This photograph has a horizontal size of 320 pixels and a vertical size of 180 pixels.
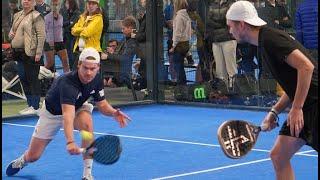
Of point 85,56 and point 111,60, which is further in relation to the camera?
point 111,60

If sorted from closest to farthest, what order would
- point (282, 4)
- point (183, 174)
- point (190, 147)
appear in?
point (183, 174) → point (190, 147) → point (282, 4)

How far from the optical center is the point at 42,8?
521 inches

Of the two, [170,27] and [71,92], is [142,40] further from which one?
[71,92]

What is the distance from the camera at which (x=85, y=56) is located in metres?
6.40

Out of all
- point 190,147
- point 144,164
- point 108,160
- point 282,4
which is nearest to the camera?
point 108,160

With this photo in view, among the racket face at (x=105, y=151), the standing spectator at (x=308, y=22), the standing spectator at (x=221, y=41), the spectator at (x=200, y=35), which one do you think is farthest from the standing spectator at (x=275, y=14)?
the racket face at (x=105, y=151)

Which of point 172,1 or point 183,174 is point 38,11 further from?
point 183,174

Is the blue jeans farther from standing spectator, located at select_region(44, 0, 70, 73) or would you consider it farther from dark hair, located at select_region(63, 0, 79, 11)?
dark hair, located at select_region(63, 0, 79, 11)

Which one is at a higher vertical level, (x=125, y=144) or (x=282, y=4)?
(x=282, y=4)

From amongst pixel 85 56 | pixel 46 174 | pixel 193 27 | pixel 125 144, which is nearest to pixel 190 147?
pixel 125 144

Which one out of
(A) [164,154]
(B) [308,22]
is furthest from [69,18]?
(A) [164,154]

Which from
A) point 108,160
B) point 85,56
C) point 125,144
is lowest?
point 125,144

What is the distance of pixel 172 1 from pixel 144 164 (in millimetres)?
6455

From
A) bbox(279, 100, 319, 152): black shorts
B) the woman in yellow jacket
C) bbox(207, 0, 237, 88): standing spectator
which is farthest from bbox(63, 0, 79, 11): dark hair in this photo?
bbox(279, 100, 319, 152): black shorts
